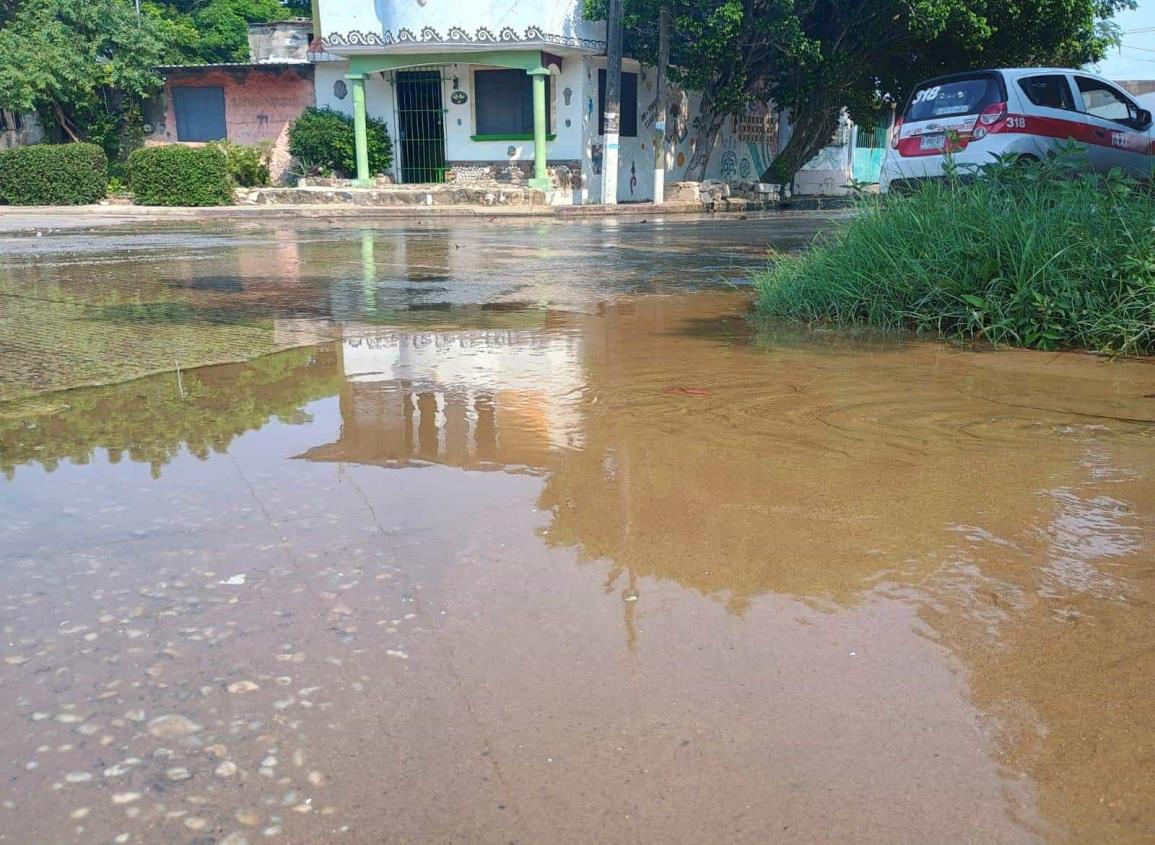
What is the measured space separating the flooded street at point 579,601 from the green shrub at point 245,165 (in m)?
21.4

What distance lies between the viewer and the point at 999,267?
19.6 ft

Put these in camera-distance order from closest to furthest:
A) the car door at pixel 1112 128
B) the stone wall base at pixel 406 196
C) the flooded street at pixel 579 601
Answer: the flooded street at pixel 579 601 < the car door at pixel 1112 128 < the stone wall base at pixel 406 196

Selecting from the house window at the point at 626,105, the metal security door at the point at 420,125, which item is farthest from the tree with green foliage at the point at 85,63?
the house window at the point at 626,105

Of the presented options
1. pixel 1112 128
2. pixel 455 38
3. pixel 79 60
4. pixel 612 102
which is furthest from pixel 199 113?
pixel 1112 128

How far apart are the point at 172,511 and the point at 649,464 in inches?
63.4

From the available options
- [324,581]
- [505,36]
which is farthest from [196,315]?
[505,36]

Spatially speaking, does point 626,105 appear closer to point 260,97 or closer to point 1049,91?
point 260,97

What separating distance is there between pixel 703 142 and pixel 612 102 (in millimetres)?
5817

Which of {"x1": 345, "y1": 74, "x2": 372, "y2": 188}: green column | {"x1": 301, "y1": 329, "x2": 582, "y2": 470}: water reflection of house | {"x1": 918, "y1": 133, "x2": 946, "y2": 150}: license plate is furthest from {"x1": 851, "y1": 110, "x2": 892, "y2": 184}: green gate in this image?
{"x1": 301, "y1": 329, "x2": 582, "y2": 470}: water reflection of house

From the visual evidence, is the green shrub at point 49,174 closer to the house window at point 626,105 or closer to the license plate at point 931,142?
the house window at point 626,105

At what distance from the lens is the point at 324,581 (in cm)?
274

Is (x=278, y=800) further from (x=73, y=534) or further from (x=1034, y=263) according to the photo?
(x=1034, y=263)

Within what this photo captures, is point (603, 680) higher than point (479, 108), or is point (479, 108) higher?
point (479, 108)

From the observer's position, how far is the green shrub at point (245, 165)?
2533 centimetres
